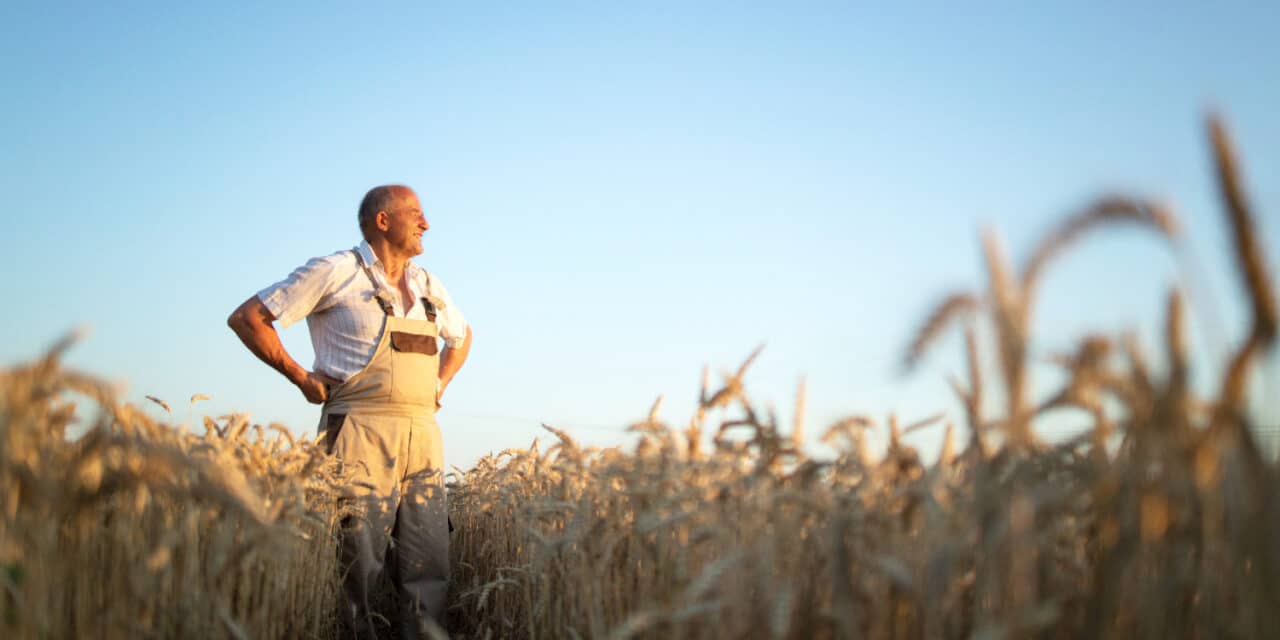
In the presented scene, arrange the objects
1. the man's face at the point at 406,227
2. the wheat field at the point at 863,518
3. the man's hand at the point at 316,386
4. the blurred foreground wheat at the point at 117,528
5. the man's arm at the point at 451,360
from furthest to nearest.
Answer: the man's arm at the point at 451,360
the man's face at the point at 406,227
the man's hand at the point at 316,386
the blurred foreground wheat at the point at 117,528
the wheat field at the point at 863,518

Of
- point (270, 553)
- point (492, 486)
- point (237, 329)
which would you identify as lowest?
point (492, 486)

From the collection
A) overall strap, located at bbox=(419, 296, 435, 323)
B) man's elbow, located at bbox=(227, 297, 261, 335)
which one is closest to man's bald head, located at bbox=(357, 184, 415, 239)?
overall strap, located at bbox=(419, 296, 435, 323)

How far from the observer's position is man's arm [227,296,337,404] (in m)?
5.08

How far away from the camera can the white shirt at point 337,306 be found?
16.6 ft

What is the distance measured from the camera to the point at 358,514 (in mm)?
4996

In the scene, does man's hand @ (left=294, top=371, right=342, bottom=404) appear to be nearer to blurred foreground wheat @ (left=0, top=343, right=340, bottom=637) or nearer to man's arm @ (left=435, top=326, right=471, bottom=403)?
man's arm @ (left=435, top=326, right=471, bottom=403)

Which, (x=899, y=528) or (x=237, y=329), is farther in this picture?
(x=237, y=329)

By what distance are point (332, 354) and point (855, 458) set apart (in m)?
3.53

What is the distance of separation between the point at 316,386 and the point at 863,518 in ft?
12.5

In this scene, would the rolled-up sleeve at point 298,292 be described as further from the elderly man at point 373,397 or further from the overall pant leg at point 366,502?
the overall pant leg at point 366,502

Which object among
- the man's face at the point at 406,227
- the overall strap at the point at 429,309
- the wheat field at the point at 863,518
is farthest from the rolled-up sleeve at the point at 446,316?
the wheat field at the point at 863,518

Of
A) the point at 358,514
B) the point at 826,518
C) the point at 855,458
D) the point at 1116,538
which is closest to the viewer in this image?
the point at 1116,538

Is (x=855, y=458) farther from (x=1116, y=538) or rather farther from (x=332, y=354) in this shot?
(x=332, y=354)

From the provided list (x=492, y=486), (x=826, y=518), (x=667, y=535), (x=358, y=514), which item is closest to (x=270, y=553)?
(x=667, y=535)
